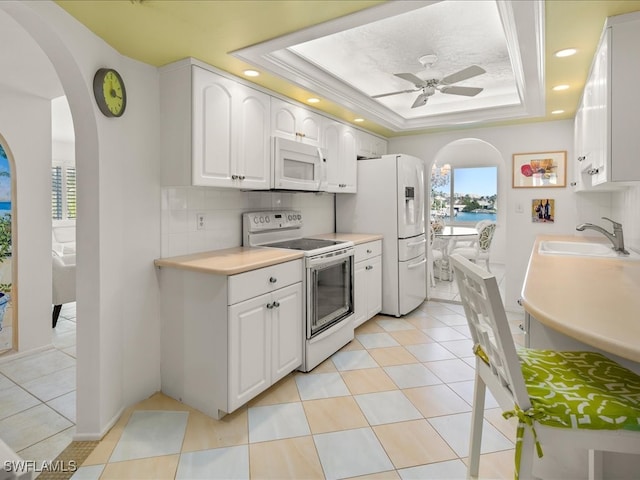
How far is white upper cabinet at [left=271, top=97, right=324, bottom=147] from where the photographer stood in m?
2.95

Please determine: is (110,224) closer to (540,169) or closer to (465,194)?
(540,169)

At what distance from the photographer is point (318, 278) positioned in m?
2.81

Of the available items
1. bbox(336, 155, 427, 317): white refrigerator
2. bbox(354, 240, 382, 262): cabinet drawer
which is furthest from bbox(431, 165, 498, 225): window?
bbox(354, 240, 382, 262): cabinet drawer

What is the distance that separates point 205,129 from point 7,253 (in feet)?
7.34

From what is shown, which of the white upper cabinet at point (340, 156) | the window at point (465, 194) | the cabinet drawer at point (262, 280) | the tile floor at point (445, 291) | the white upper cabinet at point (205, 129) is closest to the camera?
the cabinet drawer at point (262, 280)

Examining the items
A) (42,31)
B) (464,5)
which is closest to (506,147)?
(464,5)

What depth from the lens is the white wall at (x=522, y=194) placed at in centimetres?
398

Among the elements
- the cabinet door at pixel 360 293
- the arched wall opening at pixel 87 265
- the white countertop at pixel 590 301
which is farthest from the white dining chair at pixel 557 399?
the cabinet door at pixel 360 293

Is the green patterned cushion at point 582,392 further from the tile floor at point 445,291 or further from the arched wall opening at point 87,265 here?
the tile floor at point 445,291

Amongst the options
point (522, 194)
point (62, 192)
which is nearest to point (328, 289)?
point (522, 194)

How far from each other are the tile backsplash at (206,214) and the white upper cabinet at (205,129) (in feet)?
0.67

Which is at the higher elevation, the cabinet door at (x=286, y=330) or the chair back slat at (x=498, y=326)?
the chair back slat at (x=498, y=326)

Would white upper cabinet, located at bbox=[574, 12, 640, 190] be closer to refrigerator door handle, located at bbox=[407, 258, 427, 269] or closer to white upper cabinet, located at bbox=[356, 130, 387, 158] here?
refrigerator door handle, located at bbox=[407, 258, 427, 269]

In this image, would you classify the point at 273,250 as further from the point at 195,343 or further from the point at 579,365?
the point at 579,365
